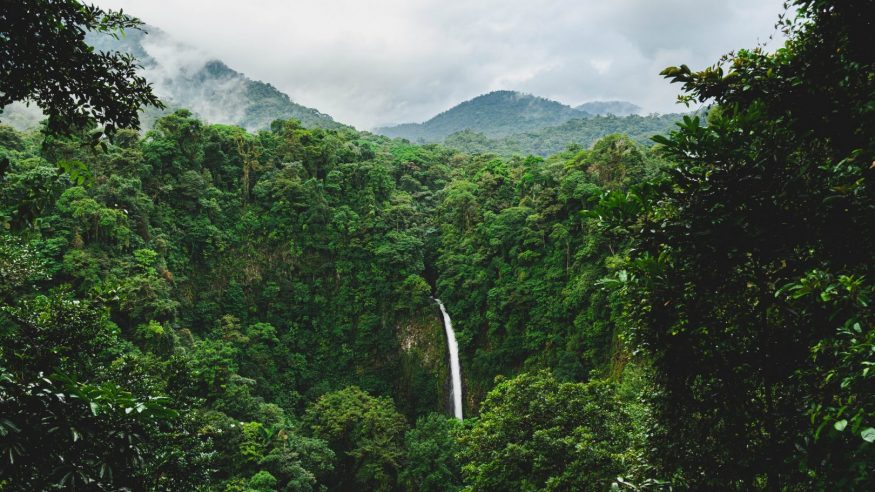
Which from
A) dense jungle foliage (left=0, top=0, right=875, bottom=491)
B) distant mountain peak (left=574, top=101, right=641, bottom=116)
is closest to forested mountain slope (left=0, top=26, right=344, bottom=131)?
dense jungle foliage (left=0, top=0, right=875, bottom=491)

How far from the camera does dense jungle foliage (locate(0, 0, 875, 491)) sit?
7.89 ft

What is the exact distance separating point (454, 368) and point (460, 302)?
318 cm

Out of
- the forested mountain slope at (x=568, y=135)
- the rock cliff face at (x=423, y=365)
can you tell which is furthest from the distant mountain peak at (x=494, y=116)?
the rock cliff face at (x=423, y=365)

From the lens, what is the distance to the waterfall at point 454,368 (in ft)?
73.7

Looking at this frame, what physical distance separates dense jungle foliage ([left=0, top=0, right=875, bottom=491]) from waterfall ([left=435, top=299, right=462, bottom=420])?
0.48 metres

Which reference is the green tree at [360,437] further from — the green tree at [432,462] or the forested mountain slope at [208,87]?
the forested mountain slope at [208,87]

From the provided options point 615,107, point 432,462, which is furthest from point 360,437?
point 615,107

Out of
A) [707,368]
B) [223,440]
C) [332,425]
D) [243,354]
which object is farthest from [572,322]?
[707,368]

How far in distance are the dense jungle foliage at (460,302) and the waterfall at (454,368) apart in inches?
18.9

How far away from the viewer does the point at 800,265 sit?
8.91 feet

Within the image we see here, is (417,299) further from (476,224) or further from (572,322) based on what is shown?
(572,322)

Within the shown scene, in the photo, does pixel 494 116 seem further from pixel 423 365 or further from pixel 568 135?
pixel 423 365

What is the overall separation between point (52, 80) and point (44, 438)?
6.06 feet

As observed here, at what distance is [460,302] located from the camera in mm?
23766
